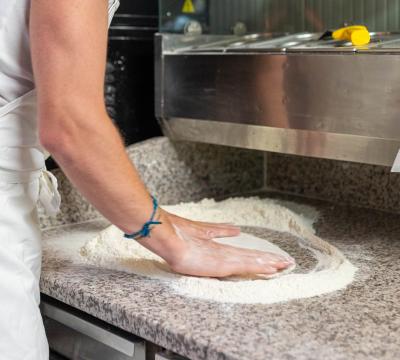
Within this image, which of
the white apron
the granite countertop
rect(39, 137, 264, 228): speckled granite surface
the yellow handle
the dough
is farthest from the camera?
rect(39, 137, 264, 228): speckled granite surface

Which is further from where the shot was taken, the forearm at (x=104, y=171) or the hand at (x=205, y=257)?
→ the hand at (x=205, y=257)

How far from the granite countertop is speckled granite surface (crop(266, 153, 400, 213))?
268 millimetres

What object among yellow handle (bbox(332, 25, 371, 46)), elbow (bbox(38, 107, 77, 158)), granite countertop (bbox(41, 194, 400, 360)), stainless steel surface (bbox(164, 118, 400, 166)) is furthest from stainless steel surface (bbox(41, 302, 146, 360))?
yellow handle (bbox(332, 25, 371, 46))

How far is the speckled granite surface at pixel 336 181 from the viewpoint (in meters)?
1.37

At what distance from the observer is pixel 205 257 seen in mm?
944

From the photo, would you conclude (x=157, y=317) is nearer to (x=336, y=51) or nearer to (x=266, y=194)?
(x=336, y=51)

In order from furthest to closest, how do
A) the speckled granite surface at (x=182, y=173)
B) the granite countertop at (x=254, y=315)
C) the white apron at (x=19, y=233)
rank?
the speckled granite surface at (x=182, y=173) < the white apron at (x=19, y=233) < the granite countertop at (x=254, y=315)

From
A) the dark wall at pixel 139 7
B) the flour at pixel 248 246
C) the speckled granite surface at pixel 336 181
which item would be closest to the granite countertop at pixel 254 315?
the flour at pixel 248 246

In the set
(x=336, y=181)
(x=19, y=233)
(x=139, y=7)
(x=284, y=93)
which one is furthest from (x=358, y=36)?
(x=19, y=233)

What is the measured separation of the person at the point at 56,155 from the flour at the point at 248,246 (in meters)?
0.03

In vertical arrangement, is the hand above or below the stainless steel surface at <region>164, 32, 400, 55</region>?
below

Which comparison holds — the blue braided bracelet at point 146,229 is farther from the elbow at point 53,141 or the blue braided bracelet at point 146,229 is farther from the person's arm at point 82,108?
the elbow at point 53,141

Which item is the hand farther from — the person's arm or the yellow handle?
the yellow handle

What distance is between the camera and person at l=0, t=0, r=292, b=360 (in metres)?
0.77
